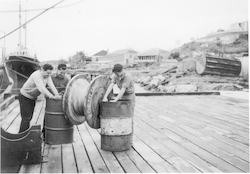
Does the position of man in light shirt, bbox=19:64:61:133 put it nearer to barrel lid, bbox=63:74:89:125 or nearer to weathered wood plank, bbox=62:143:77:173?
barrel lid, bbox=63:74:89:125

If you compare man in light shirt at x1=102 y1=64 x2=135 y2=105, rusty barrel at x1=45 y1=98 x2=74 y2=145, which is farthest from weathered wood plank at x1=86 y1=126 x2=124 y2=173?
man in light shirt at x1=102 y1=64 x2=135 y2=105

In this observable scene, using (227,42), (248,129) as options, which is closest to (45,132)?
(248,129)

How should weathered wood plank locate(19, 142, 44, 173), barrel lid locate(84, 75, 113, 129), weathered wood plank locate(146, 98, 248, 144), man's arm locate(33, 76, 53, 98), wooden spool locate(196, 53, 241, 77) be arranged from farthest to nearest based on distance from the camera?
wooden spool locate(196, 53, 241, 77)
weathered wood plank locate(146, 98, 248, 144)
man's arm locate(33, 76, 53, 98)
barrel lid locate(84, 75, 113, 129)
weathered wood plank locate(19, 142, 44, 173)

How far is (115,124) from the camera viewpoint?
4.53m

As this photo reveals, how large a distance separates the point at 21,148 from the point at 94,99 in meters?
1.36

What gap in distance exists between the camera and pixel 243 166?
3.92m

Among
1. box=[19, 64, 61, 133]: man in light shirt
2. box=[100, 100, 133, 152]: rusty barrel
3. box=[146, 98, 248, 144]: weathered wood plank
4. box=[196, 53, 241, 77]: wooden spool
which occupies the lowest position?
box=[146, 98, 248, 144]: weathered wood plank

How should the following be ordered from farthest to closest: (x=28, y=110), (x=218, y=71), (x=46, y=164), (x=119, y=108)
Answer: (x=218, y=71), (x=28, y=110), (x=119, y=108), (x=46, y=164)

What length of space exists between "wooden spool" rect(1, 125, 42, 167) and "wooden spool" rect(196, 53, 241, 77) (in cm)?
1881

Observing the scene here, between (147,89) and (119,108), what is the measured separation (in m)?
18.7

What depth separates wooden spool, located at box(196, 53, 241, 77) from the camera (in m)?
21.0

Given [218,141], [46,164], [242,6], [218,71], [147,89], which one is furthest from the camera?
[147,89]

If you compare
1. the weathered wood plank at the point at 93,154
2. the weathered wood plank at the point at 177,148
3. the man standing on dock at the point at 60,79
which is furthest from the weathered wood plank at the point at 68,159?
the weathered wood plank at the point at 177,148

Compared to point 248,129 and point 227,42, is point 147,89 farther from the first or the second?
point 227,42
